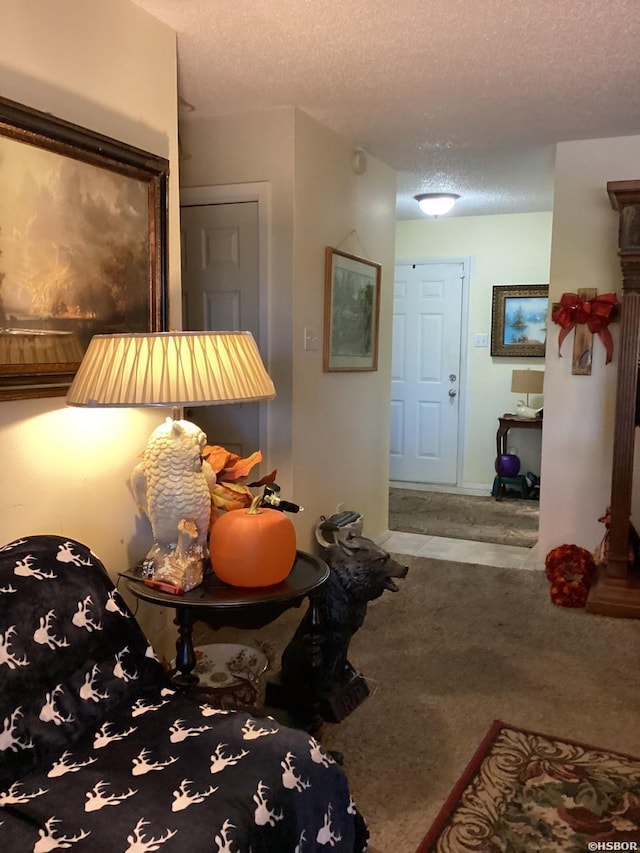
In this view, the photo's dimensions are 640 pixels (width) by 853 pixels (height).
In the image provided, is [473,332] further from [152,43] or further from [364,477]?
[152,43]

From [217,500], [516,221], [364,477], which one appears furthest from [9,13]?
[516,221]

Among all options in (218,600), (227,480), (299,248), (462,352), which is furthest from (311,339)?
(462,352)

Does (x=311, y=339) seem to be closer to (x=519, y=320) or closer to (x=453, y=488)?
(x=519, y=320)

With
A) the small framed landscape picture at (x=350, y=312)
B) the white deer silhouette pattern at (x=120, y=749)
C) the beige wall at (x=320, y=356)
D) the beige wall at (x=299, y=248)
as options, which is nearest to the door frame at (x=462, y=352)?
the beige wall at (x=320, y=356)

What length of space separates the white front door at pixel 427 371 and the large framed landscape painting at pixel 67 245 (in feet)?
13.5

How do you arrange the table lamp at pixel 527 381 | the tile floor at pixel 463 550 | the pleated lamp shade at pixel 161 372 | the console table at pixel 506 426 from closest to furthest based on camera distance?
1. the pleated lamp shade at pixel 161 372
2. the tile floor at pixel 463 550
3. the table lamp at pixel 527 381
4. the console table at pixel 506 426

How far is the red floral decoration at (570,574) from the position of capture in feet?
11.5

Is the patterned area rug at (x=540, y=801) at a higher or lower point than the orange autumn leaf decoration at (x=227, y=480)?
lower

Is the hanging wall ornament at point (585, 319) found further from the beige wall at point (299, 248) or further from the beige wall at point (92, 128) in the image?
the beige wall at point (92, 128)

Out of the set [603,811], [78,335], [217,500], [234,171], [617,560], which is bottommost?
[603,811]

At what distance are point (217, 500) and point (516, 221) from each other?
15.0 ft

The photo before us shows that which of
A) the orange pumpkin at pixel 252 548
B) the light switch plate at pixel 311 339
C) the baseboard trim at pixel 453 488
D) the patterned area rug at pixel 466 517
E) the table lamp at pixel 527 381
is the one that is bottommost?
the patterned area rug at pixel 466 517

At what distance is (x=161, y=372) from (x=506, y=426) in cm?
431

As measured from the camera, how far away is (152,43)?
245 cm
